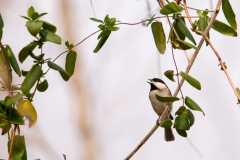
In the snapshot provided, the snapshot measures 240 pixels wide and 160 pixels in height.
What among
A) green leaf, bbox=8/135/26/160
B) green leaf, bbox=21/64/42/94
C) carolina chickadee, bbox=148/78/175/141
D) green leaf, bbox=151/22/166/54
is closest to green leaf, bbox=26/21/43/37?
green leaf, bbox=21/64/42/94

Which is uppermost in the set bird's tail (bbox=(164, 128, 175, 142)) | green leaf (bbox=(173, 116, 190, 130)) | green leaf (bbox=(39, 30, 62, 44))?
green leaf (bbox=(39, 30, 62, 44))

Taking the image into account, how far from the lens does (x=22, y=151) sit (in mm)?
2086

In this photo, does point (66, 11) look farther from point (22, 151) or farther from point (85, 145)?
point (22, 151)

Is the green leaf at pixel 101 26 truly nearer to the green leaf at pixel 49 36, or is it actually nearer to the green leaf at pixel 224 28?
the green leaf at pixel 49 36

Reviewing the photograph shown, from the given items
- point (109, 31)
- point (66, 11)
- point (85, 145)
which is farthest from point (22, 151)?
point (66, 11)

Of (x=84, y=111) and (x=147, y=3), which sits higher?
(x=147, y=3)

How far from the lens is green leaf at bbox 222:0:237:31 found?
230 centimetres

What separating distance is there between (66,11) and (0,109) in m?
3.14

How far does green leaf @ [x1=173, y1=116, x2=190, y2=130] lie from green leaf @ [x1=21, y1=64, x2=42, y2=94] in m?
0.71

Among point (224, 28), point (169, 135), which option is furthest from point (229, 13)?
point (169, 135)

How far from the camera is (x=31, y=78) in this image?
2.05 meters

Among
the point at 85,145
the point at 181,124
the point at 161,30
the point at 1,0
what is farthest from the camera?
the point at 85,145

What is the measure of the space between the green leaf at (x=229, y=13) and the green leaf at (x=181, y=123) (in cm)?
60

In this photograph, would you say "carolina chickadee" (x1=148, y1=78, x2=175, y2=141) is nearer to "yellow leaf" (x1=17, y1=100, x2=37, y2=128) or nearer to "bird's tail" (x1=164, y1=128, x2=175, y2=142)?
"bird's tail" (x1=164, y1=128, x2=175, y2=142)
